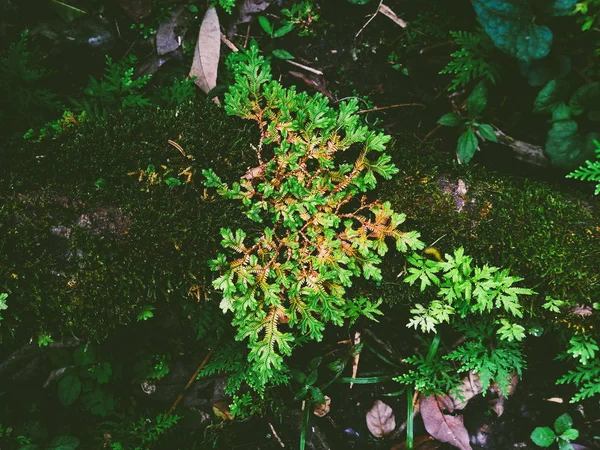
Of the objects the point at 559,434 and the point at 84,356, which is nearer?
the point at 84,356

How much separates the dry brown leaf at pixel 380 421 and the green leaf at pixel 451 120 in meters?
2.28

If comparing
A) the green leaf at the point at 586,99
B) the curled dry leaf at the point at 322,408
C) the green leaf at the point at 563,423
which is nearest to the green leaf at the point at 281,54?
the green leaf at the point at 586,99

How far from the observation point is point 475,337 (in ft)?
10.6

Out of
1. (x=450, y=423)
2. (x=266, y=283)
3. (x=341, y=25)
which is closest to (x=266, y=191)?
(x=266, y=283)

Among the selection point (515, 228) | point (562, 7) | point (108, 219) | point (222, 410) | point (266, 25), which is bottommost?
point (222, 410)

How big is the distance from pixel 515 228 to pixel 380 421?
190 cm

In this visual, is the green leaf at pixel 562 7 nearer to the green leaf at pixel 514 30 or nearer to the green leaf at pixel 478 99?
the green leaf at pixel 514 30

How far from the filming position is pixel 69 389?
3285 millimetres

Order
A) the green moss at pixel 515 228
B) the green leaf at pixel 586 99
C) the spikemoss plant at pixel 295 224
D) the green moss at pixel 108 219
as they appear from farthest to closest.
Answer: the green leaf at pixel 586 99, the green moss at pixel 515 228, the spikemoss plant at pixel 295 224, the green moss at pixel 108 219

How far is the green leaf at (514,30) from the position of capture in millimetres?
2775

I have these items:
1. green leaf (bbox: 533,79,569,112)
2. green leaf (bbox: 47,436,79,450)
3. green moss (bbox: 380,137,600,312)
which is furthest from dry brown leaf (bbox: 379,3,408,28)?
green leaf (bbox: 47,436,79,450)

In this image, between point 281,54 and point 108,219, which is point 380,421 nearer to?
point 108,219

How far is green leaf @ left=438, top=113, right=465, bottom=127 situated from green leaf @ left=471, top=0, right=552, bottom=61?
55 centimetres

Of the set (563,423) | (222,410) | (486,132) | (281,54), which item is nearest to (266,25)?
(281,54)
